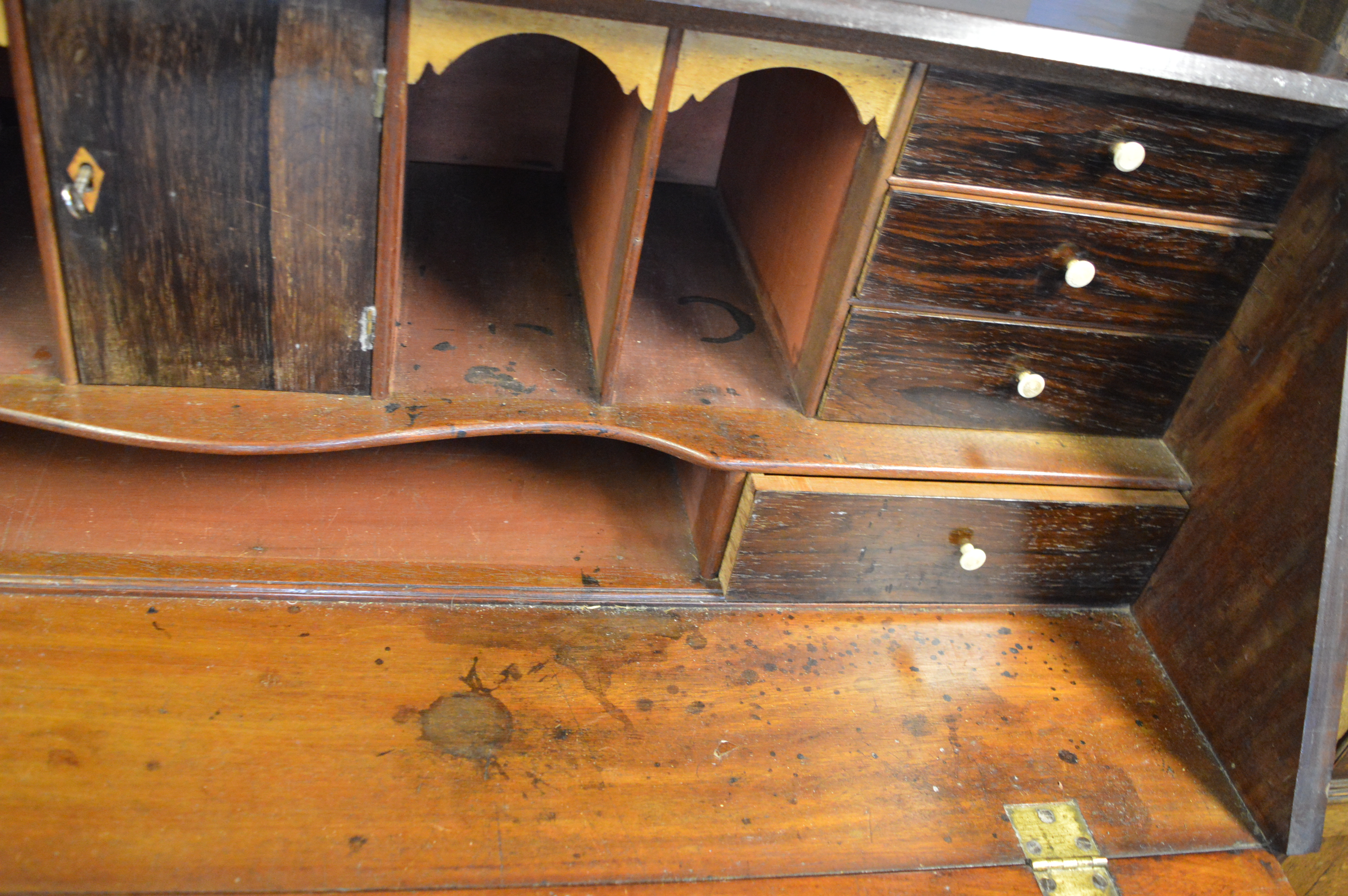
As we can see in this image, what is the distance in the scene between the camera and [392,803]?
101 centimetres

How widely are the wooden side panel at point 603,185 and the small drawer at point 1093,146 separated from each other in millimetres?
314

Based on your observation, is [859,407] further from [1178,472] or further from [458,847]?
[458,847]

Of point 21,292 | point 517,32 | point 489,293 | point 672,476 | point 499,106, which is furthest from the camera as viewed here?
point 499,106

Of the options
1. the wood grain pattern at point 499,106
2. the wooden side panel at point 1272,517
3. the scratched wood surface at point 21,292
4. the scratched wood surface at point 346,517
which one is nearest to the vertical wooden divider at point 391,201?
the scratched wood surface at point 346,517

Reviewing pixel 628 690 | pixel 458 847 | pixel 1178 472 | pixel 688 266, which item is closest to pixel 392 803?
pixel 458 847

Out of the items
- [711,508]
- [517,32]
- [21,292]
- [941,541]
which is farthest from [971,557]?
[21,292]

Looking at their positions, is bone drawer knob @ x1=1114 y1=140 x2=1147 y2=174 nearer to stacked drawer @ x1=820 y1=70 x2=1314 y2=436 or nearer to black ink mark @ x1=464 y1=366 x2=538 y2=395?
stacked drawer @ x1=820 y1=70 x2=1314 y2=436

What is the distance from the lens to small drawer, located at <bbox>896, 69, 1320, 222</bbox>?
1.09 meters

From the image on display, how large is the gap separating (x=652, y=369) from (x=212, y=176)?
57cm

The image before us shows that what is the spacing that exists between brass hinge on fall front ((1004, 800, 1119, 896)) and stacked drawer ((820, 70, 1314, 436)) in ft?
1.66

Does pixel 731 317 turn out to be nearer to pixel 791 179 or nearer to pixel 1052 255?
pixel 791 179

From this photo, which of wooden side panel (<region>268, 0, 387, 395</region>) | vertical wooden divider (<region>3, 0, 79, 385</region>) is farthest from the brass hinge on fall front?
vertical wooden divider (<region>3, 0, 79, 385</region>)

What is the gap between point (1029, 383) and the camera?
1.30m

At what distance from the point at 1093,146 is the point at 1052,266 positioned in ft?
0.49
